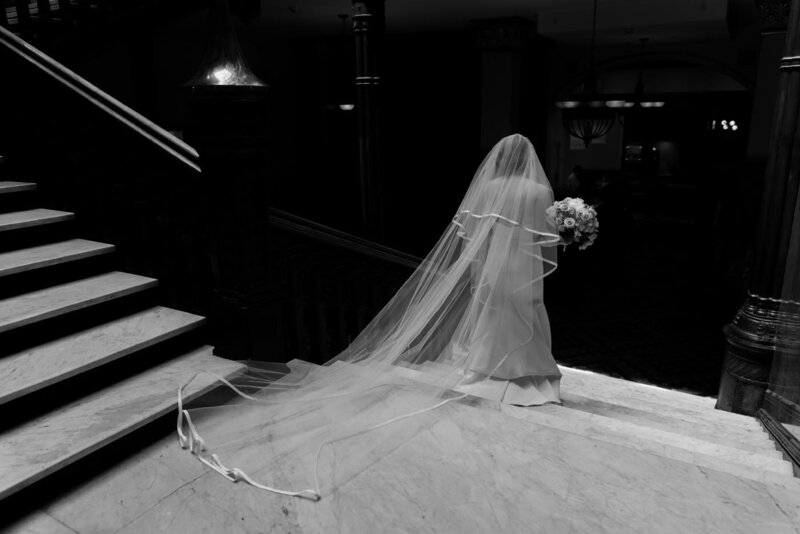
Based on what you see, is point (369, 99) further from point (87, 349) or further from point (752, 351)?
point (752, 351)

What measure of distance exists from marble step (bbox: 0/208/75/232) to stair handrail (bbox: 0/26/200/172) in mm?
664

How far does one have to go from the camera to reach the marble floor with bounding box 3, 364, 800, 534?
1.94 meters

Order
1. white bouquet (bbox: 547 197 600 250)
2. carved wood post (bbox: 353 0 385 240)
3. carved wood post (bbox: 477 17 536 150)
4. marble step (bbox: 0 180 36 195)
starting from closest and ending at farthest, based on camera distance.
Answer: marble step (bbox: 0 180 36 195), white bouquet (bbox: 547 197 600 250), carved wood post (bbox: 353 0 385 240), carved wood post (bbox: 477 17 536 150)

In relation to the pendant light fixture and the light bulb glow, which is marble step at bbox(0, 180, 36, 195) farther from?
the pendant light fixture

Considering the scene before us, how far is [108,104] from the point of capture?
9.91 ft

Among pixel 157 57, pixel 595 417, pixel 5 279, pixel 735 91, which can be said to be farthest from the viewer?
pixel 735 91

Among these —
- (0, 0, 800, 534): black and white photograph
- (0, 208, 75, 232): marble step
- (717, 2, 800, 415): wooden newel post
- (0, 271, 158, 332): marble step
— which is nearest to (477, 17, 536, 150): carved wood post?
(0, 0, 800, 534): black and white photograph

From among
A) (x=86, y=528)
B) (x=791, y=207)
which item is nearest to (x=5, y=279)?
(x=86, y=528)

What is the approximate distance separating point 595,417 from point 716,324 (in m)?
4.38

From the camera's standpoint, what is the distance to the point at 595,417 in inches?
124

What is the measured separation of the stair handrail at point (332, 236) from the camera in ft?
10.1

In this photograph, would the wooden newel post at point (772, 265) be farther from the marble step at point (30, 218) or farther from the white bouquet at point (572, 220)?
the marble step at point (30, 218)

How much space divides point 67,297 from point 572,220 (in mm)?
2704

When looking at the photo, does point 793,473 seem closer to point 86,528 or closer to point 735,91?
point 86,528
